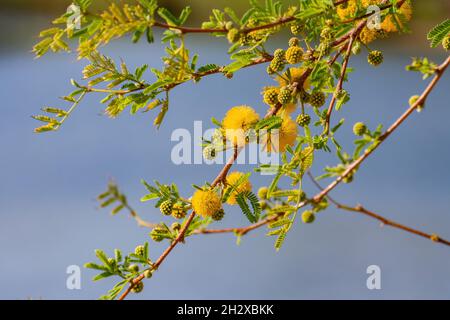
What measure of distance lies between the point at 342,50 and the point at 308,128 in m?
0.14

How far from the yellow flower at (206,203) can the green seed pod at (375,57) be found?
14.7 inches

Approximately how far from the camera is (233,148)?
1.03 m

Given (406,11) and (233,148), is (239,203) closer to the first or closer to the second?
(233,148)

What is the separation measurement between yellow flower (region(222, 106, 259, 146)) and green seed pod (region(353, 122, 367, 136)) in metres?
0.16

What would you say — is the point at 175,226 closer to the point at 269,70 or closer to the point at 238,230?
the point at 238,230

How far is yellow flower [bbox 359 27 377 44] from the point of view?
3.58ft

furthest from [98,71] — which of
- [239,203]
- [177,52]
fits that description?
[239,203]

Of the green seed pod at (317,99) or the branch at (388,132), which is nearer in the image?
the branch at (388,132)

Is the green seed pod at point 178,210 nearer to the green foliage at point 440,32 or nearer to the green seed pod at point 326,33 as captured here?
the green seed pod at point 326,33

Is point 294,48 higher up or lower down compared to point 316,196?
higher up

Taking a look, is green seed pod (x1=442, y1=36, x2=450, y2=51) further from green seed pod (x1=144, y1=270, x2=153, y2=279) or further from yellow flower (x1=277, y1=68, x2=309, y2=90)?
green seed pod (x1=144, y1=270, x2=153, y2=279)

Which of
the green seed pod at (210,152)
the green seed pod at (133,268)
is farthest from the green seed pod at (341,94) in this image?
the green seed pod at (133,268)

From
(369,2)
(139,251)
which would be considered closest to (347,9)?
(369,2)

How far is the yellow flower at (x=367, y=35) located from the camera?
1.09 m
